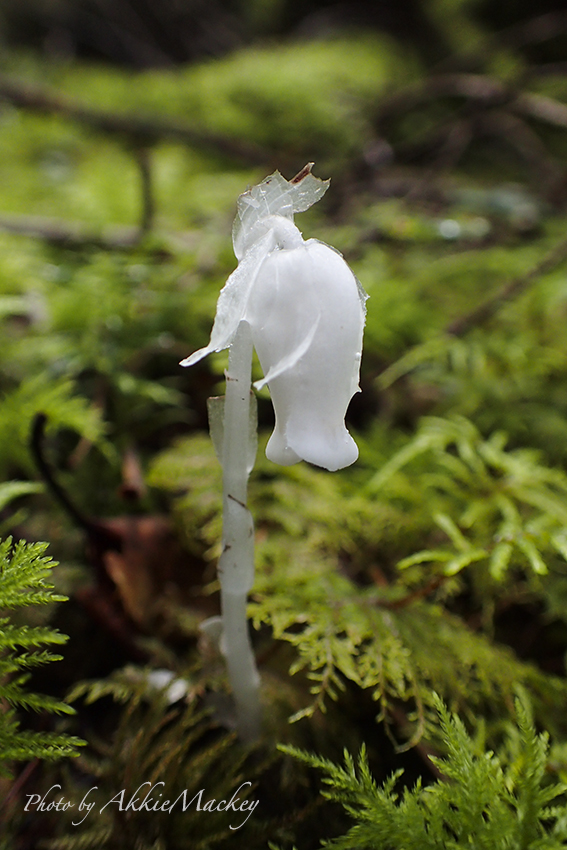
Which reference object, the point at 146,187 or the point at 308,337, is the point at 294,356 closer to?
the point at 308,337

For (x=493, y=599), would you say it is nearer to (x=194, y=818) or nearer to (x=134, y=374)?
(x=194, y=818)

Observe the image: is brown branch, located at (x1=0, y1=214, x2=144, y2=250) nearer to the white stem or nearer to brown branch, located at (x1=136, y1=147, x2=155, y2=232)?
brown branch, located at (x1=136, y1=147, x2=155, y2=232)

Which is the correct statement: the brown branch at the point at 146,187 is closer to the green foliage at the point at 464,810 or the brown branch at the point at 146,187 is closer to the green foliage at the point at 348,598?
the green foliage at the point at 348,598

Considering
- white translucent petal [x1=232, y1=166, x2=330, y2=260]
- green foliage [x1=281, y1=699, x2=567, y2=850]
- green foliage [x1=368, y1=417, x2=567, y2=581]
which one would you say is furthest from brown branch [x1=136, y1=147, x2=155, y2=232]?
green foliage [x1=281, y1=699, x2=567, y2=850]

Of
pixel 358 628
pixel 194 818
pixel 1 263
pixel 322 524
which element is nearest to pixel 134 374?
pixel 1 263

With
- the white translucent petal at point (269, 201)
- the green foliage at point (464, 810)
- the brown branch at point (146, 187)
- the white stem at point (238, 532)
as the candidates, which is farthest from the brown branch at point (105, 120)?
the green foliage at point (464, 810)

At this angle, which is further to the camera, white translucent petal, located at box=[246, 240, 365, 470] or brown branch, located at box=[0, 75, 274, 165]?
brown branch, located at box=[0, 75, 274, 165]
